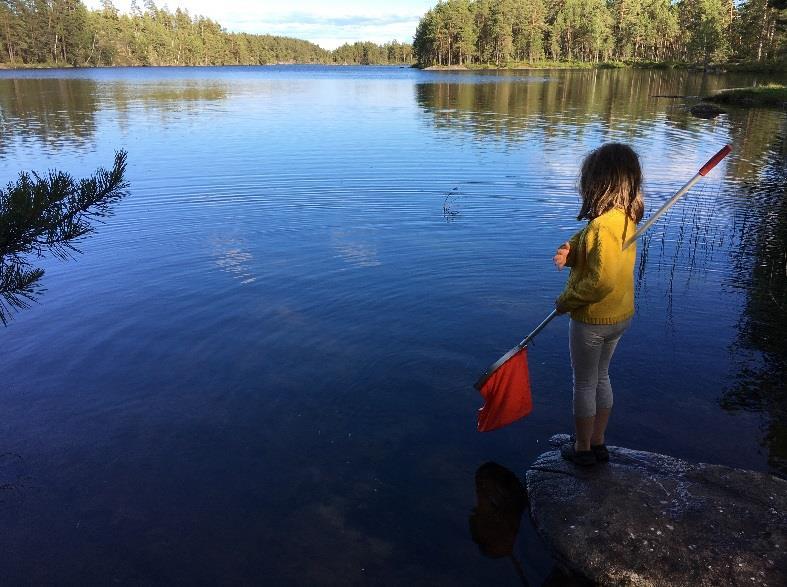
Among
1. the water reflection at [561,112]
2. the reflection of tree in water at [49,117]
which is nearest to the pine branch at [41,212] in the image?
the reflection of tree in water at [49,117]

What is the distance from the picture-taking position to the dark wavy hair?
3.90 metres

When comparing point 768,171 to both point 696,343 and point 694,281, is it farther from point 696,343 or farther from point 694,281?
point 696,343

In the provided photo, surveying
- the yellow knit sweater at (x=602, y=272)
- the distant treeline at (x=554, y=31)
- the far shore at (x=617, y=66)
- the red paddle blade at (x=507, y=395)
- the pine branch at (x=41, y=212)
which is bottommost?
the red paddle blade at (x=507, y=395)

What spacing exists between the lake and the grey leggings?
1.01m

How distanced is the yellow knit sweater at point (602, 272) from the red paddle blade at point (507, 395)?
942 mm

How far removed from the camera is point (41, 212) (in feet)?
12.3

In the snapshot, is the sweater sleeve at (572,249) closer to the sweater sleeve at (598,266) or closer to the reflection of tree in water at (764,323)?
the sweater sleeve at (598,266)

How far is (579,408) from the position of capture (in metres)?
4.37

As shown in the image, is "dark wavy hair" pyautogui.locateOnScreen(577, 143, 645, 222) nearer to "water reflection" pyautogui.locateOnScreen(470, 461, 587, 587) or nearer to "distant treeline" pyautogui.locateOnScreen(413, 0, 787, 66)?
A: "water reflection" pyautogui.locateOnScreen(470, 461, 587, 587)

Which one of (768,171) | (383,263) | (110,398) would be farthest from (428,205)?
(768,171)

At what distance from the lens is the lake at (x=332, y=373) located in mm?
4340

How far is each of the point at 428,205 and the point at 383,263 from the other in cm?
443

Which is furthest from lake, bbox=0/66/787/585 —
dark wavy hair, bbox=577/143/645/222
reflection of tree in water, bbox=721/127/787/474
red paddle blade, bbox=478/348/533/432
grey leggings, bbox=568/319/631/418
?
dark wavy hair, bbox=577/143/645/222

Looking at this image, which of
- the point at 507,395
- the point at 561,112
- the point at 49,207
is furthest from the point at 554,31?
the point at 49,207
